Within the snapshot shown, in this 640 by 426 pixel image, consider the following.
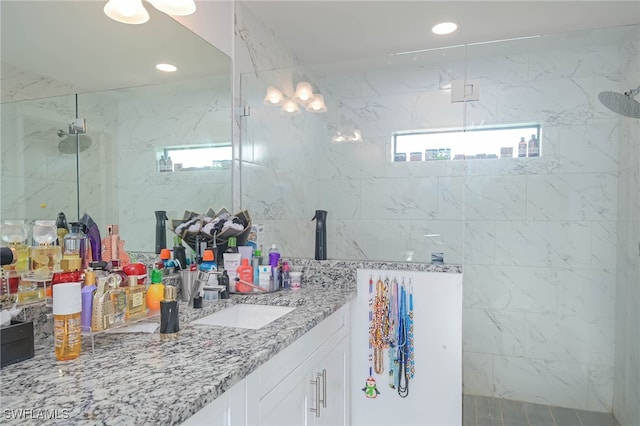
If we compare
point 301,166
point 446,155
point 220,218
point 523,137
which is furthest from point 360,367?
point 523,137

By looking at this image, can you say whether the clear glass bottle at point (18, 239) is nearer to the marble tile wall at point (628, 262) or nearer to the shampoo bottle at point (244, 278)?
the shampoo bottle at point (244, 278)

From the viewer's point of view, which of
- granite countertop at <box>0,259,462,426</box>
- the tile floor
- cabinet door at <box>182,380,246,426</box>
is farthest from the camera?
the tile floor

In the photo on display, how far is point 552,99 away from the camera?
2629 mm

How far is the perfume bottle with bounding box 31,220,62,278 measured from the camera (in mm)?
1133

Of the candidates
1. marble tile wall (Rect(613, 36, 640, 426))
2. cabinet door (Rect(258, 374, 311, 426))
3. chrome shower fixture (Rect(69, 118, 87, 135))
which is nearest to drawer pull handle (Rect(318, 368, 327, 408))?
cabinet door (Rect(258, 374, 311, 426))

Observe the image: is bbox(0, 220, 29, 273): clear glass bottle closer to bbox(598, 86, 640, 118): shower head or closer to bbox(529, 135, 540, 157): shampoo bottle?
bbox(529, 135, 540, 157): shampoo bottle

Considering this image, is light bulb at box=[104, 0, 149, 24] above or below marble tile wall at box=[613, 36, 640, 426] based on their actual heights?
above

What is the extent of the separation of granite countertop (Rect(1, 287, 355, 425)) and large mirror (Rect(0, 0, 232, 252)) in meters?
0.44

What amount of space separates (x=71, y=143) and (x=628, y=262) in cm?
289

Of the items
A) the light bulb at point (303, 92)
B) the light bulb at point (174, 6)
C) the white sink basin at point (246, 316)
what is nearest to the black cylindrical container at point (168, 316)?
the white sink basin at point (246, 316)

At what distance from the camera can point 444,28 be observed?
8.26ft

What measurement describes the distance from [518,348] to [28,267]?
2.82m

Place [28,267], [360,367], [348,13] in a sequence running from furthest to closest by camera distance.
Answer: [348,13] → [360,367] → [28,267]

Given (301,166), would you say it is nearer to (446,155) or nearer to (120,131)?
(446,155)
